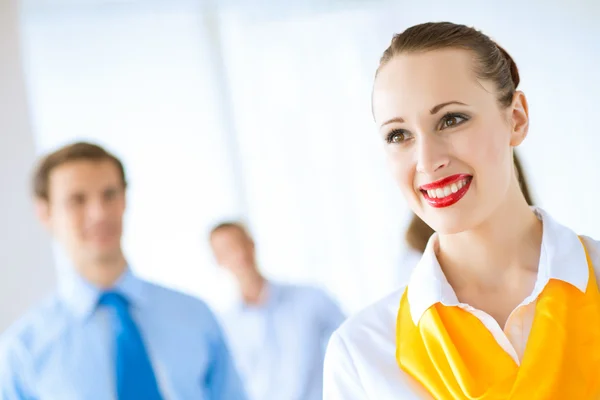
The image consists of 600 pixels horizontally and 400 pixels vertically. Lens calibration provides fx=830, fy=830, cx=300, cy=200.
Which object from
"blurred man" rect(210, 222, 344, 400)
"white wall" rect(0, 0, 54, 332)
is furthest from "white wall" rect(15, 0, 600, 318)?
"blurred man" rect(210, 222, 344, 400)

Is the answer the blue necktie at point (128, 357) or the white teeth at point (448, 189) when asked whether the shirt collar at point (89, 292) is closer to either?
the blue necktie at point (128, 357)

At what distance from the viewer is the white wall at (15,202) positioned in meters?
4.21

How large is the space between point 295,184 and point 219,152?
0.64 m

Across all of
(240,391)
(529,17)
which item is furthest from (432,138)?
(529,17)

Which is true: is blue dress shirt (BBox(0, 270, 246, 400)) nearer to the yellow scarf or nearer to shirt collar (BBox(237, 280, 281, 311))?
the yellow scarf

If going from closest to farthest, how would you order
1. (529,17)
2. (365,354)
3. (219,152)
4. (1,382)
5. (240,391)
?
(365,354) < (1,382) < (240,391) < (529,17) < (219,152)

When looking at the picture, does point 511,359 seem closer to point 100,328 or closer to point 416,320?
point 416,320

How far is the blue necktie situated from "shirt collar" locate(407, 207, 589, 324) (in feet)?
4.10

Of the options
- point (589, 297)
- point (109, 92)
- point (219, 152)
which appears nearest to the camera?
point (589, 297)

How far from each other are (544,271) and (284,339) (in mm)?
2856

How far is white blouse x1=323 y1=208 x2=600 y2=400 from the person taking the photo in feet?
4.67

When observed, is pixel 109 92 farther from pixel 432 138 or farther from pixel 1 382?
pixel 432 138

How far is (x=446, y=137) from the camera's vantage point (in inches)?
56.9

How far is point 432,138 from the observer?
1.44m
